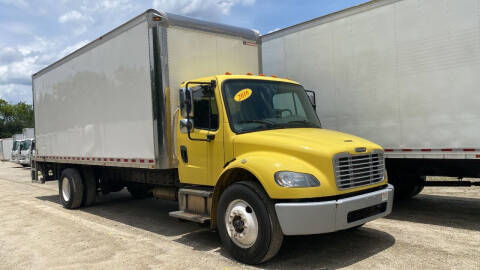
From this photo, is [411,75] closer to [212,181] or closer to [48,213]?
[212,181]

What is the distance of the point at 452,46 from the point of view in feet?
21.2

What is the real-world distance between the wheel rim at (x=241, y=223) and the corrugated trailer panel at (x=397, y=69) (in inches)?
137

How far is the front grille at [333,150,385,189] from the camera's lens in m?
4.80

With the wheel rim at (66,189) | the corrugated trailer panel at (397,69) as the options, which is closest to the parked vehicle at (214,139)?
the wheel rim at (66,189)

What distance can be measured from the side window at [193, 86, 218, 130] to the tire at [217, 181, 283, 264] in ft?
3.52

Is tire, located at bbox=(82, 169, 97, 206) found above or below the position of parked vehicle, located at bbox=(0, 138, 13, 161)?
below

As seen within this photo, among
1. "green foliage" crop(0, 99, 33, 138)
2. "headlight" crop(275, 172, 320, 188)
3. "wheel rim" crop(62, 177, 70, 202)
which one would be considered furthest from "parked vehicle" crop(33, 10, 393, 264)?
"green foliage" crop(0, 99, 33, 138)

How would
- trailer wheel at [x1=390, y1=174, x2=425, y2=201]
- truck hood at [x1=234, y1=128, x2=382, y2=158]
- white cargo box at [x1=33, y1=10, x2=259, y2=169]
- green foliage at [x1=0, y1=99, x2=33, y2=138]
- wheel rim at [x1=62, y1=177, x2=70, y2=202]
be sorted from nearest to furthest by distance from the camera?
truck hood at [x1=234, y1=128, x2=382, y2=158]
white cargo box at [x1=33, y1=10, x2=259, y2=169]
trailer wheel at [x1=390, y1=174, x2=425, y2=201]
wheel rim at [x1=62, y1=177, x2=70, y2=202]
green foliage at [x1=0, y1=99, x2=33, y2=138]

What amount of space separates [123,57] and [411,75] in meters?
5.13

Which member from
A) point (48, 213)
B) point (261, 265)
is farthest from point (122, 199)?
point (261, 265)

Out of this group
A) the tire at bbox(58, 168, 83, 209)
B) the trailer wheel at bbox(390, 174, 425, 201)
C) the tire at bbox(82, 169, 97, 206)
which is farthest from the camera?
the tire at bbox(82, 169, 97, 206)

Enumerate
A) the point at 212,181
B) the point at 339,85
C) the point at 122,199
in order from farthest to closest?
the point at 122,199
the point at 339,85
the point at 212,181

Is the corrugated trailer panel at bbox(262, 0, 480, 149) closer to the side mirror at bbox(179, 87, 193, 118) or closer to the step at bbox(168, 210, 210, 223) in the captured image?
the side mirror at bbox(179, 87, 193, 118)

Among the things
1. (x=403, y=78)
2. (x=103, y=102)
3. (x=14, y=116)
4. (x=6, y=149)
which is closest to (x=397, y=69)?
(x=403, y=78)
